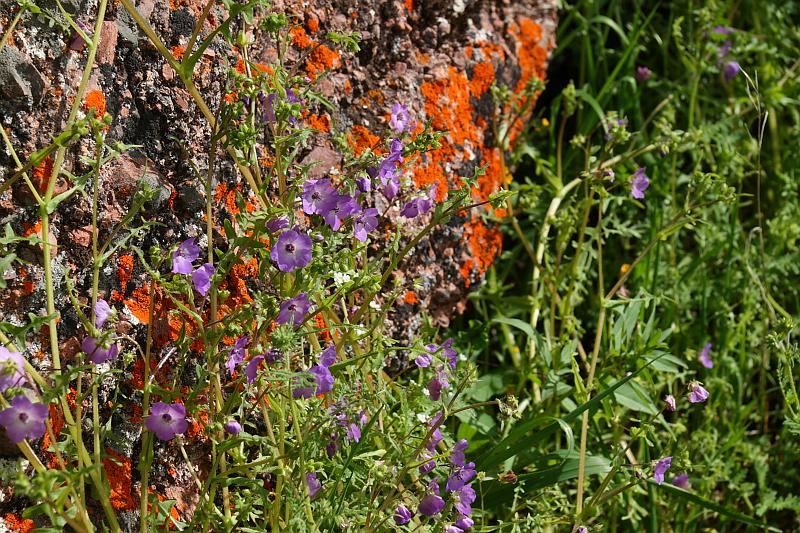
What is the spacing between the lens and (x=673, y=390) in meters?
2.70

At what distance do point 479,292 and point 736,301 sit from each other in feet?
3.16

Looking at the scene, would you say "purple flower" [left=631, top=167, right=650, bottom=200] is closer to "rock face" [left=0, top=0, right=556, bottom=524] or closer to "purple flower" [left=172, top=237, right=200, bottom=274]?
"rock face" [left=0, top=0, right=556, bottom=524]

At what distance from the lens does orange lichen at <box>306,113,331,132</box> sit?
89.6 inches

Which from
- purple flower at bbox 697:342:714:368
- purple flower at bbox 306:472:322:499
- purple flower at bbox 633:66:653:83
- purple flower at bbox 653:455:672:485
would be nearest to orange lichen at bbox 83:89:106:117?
purple flower at bbox 306:472:322:499

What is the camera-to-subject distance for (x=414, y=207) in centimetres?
217

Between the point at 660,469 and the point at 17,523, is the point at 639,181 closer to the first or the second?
the point at 660,469

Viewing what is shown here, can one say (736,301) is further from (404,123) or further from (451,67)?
(404,123)

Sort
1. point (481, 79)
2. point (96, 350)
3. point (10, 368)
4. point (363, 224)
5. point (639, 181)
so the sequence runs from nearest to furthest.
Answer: point (10, 368) → point (96, 350) → point (363, 224) → point (639, 181) → point (481, 79)

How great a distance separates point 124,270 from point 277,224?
15.0 inches

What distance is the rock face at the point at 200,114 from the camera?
172cm

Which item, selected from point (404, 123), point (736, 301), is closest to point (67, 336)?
point (404, 123)

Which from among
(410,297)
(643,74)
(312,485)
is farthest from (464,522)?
(643,74)

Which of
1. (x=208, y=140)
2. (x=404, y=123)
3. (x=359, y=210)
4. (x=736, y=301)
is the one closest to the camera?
(x=359, y=210)

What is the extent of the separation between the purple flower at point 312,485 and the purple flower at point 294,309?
314 mm
